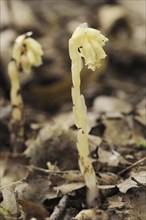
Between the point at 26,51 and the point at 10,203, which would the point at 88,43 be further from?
the point at 10,203

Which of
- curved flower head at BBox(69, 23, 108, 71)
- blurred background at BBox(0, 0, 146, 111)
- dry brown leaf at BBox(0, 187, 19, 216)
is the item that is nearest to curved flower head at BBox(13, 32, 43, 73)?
curved flower head at BBox(69, 23, 108, 71)

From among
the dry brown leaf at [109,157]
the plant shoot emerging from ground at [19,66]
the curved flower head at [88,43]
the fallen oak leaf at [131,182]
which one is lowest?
the fallen oak leaf at [131,182]

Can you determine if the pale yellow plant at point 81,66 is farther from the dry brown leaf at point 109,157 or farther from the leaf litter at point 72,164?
the dry brown leaf at point 109,157

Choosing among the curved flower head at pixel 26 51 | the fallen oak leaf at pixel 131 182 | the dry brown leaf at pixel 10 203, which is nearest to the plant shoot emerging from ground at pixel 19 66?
the curved flower head at pixel 26 51

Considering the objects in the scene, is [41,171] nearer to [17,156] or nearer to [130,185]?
[17,156]

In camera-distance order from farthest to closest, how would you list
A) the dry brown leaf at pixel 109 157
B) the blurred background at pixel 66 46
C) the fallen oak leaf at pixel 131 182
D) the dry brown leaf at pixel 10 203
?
the blurred background at pixel 66 46
the dry brown leaf at pixel 109 157
the fallen oak leaf at pixel 131 182
the dry brown leaf at pixel 10 203
